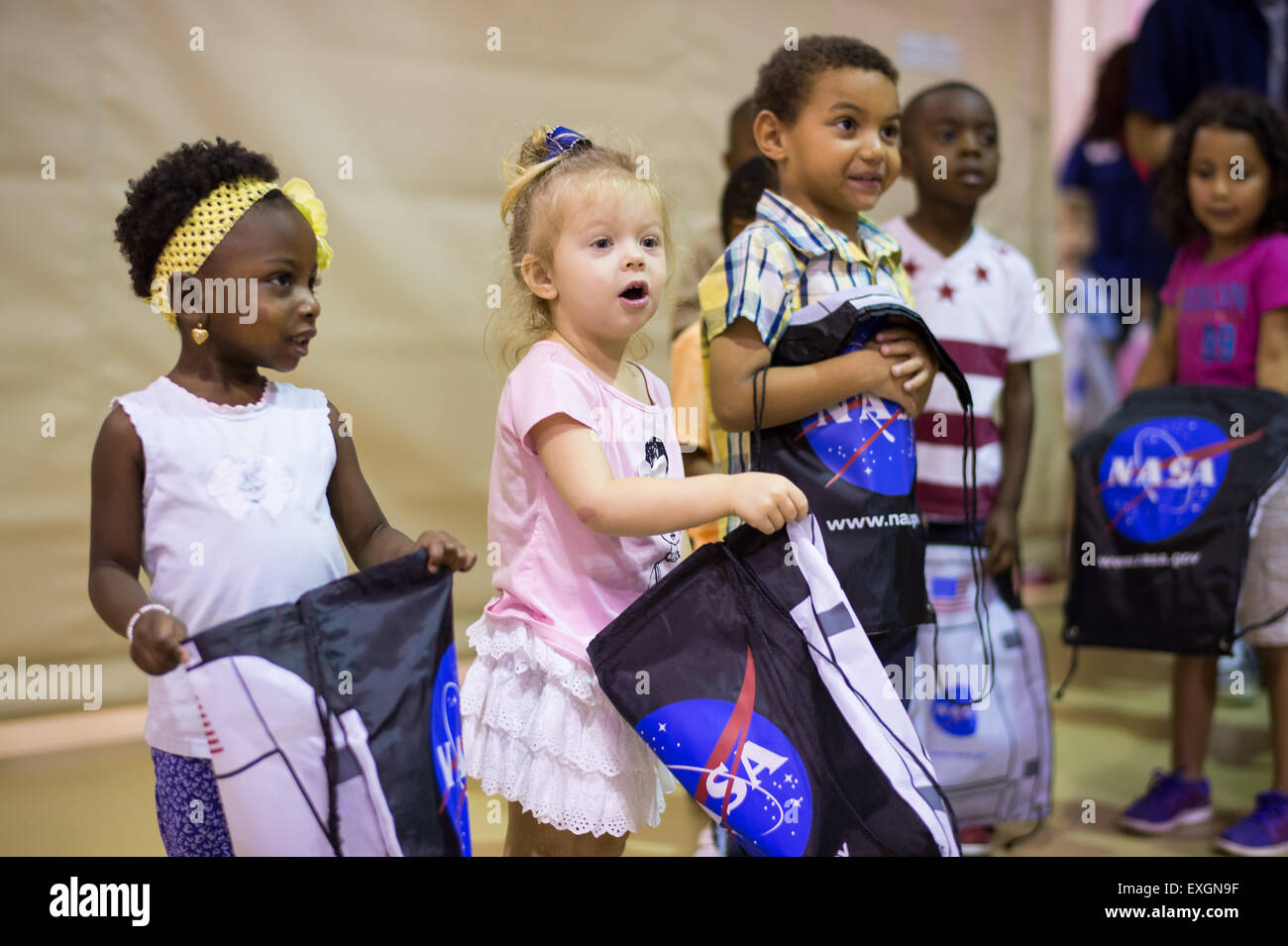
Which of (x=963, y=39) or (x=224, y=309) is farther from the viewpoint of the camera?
(x=963, y=39)

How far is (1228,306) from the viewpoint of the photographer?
286 centimetres

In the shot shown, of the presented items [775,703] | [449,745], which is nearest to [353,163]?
[449,745]

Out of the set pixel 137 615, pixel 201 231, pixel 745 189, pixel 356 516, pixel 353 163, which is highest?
pixel 353 163

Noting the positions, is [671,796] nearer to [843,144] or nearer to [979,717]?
[979,717]

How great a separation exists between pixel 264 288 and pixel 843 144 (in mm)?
1005

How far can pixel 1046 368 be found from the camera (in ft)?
16.5

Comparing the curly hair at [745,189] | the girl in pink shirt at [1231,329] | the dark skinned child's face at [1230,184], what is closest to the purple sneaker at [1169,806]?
the girl in pink shirt at [1231,329]

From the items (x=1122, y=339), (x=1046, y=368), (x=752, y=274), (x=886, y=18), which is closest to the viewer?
(x=752, y=274)

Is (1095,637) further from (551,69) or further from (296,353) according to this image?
(551,69)

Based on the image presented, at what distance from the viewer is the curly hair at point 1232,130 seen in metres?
2.87

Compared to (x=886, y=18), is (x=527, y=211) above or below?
below
